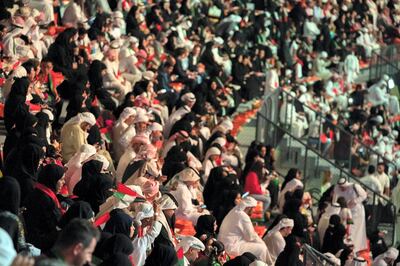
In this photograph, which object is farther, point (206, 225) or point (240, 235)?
point (240, 235)

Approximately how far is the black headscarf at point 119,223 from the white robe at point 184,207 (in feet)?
15.1

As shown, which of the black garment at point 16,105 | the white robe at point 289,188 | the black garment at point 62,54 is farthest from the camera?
the white robe at point 289,188

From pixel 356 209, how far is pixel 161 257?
34.3ft

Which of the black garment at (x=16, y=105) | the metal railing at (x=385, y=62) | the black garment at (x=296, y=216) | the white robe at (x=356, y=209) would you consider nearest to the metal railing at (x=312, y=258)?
the black garment at (x=296, y=216)

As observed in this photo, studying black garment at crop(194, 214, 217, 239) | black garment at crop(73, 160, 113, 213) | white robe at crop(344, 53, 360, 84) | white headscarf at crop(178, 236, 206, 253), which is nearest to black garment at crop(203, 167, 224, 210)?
black garment at crop(194, 214, 217, 239)

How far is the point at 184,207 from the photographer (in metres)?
16.3

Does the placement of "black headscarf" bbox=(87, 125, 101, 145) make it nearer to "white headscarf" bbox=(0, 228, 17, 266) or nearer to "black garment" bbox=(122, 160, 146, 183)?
"black garment" bbox=(122, 160, 146, 183)

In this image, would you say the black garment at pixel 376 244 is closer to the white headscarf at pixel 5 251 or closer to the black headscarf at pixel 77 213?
the black headscarf at pixel 77 213

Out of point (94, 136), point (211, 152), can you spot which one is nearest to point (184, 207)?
point (94, 136)

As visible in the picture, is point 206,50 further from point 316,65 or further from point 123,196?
point 123,196

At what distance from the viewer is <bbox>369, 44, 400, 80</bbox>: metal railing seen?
38594 millimetres

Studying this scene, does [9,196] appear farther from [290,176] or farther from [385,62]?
[385,62]

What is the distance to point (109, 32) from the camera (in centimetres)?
2336

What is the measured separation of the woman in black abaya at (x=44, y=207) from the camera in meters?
11.3
